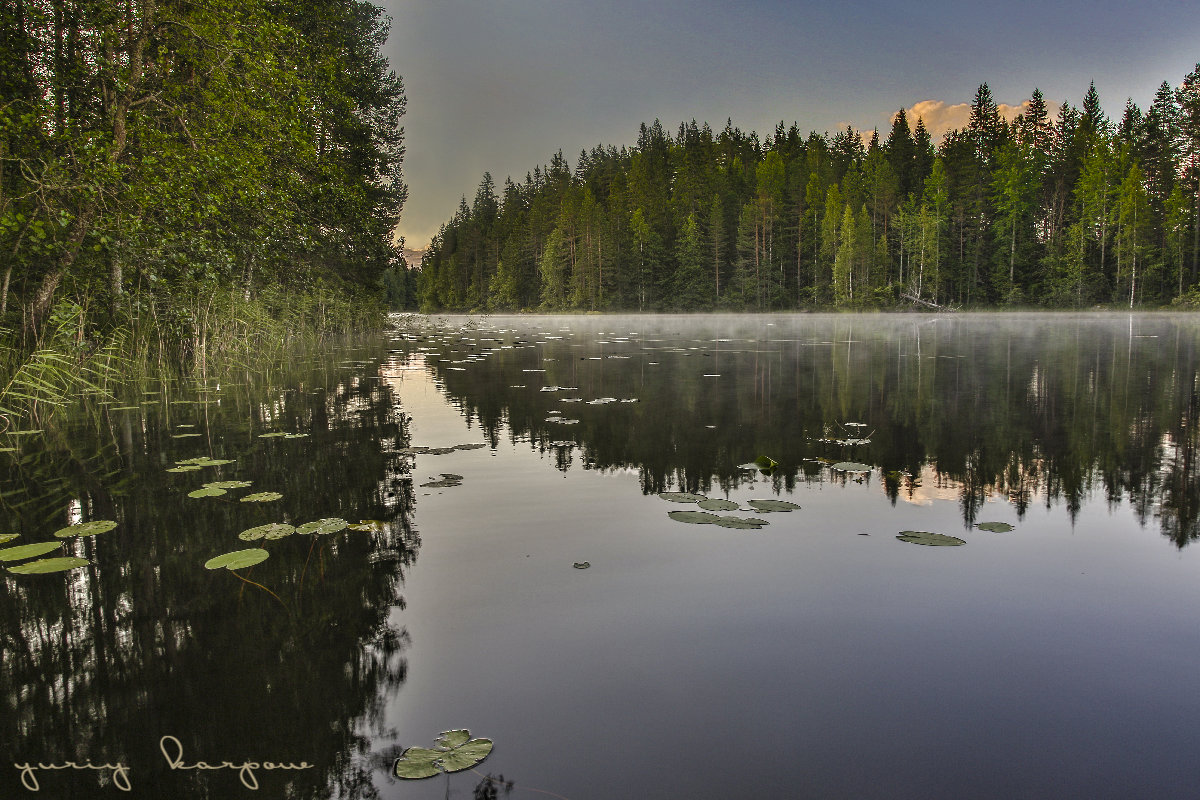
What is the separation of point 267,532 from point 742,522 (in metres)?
3.03

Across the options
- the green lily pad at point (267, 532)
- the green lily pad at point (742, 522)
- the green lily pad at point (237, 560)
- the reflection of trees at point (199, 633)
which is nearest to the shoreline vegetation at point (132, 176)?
the reflection of trees at point (199, 633)

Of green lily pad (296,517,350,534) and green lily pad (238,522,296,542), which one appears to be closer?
green lily pad (238,522,296,542)

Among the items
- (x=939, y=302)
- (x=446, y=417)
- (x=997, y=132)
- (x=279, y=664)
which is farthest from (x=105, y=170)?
(x=997, y=132)

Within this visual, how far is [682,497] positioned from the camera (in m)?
5.11

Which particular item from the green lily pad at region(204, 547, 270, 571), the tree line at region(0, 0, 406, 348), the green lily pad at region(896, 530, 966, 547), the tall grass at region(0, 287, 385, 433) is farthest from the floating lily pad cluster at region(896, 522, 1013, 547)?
the tree line at region(0, 0, 406, 348)

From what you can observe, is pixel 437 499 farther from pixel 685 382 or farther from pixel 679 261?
pixel 679 261

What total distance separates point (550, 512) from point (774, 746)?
9.47 feet

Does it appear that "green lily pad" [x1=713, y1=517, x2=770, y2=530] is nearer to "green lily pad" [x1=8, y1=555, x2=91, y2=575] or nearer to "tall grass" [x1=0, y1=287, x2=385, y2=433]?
"green lily pad" [x1=8, y1=555, x2=91, y2=575]

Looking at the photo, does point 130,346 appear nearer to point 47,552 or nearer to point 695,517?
point 47,552

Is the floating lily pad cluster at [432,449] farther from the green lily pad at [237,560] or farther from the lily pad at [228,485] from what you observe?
the green lily pad at [237,560]

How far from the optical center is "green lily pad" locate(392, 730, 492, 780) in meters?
2.06

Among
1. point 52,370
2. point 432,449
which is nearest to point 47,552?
point 432,449
